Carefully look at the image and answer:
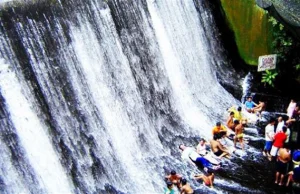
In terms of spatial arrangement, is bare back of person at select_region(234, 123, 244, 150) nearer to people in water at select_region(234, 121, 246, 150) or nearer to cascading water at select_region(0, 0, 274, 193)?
people in water at select_region(234, 121, 246, 150)

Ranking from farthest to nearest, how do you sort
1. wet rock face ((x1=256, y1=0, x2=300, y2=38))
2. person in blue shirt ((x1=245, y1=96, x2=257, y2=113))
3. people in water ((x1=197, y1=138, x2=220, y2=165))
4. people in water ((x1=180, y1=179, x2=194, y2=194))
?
person in blue shirt ((x1=245, y1=96, x2=257, y2=113)) → wet rock face ((x1=256, y1=0, x2=300, y2=38)) → people in water ((x1=197, y1=138, x2=220, y2=165)) → people in water ((x1=180, y1=179, x2=194, y2=194))

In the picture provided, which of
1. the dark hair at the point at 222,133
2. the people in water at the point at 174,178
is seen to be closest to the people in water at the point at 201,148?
the dark hair at the point at 222,133

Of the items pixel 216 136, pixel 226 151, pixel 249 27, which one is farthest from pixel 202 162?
pixel 249 27

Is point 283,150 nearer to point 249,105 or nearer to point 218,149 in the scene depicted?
point 218,149

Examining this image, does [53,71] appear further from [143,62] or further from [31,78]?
[143,62]

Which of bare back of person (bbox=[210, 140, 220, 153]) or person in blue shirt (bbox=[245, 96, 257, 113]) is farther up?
person in blue shirt (bbox=[245, 96, 257, 113])

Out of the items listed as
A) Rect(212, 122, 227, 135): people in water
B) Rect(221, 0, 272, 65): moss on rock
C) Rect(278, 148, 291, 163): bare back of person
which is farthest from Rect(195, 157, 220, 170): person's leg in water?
Rect(221, 0, 272, 65): moss on rock

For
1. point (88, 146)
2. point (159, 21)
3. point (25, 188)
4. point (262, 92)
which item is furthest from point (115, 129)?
point (262, 92)
